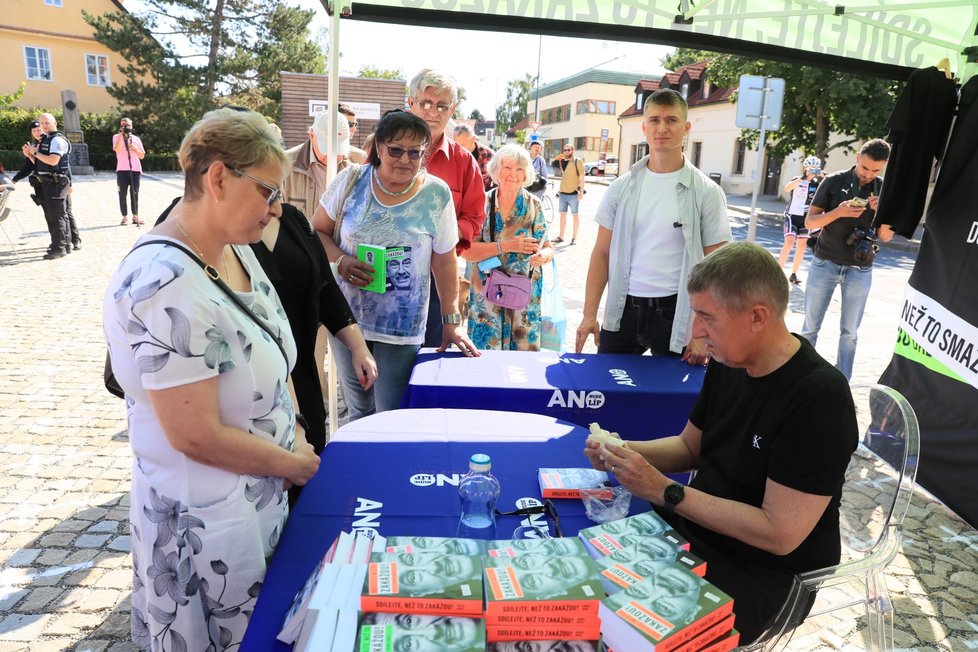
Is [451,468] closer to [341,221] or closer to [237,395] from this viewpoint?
[237,395]

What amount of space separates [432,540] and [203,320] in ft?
2.32

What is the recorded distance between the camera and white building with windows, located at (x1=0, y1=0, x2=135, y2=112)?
105ft

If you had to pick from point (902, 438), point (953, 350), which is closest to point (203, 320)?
point (902, 438)

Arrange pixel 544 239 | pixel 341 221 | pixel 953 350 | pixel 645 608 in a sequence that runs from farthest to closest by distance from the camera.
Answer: pixel 544 239 → pixel 953 350 → pixel 341 221 → pixel 645 608

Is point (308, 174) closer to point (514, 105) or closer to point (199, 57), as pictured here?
point (199, 57)

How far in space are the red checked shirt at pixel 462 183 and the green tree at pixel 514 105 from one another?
7886 cm

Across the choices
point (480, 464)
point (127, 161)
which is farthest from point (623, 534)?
point (127, 161)

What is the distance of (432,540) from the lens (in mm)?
1383

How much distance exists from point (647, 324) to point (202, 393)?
2.55 meters

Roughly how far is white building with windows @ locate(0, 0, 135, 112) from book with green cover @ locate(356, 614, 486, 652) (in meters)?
38.5

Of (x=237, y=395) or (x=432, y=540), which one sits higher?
(x=237, y=395)

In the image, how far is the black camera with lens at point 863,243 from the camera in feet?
15.8

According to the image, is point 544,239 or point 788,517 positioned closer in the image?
point 788,517

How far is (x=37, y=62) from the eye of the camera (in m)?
33.0
